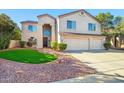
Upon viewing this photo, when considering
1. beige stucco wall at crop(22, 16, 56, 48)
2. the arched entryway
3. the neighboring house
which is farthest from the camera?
the arched entryway

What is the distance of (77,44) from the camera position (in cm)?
2583

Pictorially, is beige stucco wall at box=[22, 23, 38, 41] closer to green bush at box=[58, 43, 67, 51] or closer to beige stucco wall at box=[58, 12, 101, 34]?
beige stucco wall at box=[58, 12, 101, 34]

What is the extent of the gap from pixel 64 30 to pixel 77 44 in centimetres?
280

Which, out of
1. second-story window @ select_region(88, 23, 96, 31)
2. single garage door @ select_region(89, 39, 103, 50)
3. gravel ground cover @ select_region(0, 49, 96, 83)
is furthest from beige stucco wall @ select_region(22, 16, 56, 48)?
gravel ground cover @ select_region(0, 49, 96, 83)

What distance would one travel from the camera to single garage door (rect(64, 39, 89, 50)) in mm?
25047

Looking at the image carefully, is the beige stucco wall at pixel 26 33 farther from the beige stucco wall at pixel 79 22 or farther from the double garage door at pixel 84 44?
the double garage door at pixel 84 44

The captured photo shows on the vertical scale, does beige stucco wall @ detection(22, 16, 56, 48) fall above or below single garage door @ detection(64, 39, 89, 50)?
above

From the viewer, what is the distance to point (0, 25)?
23703 millimetres

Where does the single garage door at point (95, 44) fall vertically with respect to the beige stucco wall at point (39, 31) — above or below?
below

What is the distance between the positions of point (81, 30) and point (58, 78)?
18.9 metres

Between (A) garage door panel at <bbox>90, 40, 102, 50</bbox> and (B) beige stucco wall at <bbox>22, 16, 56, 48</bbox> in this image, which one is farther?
(A) garage door panel at <bbox>90, 40, 102, 50</bbox>

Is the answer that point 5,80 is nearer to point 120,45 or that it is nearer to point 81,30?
point 81,30

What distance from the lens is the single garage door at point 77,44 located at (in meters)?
25.0

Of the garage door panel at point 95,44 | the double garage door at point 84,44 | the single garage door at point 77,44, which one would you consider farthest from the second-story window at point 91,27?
the single garage door at point 77,44
